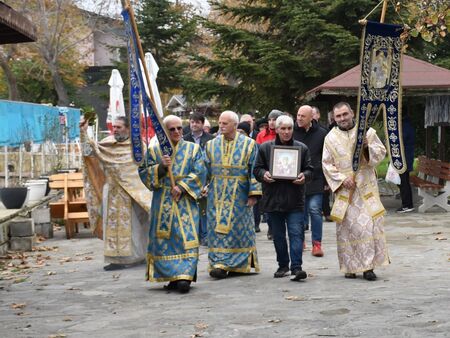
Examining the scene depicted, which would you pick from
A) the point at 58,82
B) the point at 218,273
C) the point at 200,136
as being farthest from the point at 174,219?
the point at 58,82

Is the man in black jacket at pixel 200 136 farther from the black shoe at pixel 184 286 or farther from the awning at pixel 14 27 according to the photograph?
the black shoe at pixel 184 286

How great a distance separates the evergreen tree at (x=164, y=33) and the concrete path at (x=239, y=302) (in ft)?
111

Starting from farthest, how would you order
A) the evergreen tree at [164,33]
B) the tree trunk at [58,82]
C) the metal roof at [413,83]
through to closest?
1. the tree trunk at [58,82]
2. the evergreen tree at [164,33]
3. the metal roof at [413,83]

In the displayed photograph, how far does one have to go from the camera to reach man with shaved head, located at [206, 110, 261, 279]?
11031 millimetres

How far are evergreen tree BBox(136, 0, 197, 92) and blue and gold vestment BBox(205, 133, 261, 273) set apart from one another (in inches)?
1377

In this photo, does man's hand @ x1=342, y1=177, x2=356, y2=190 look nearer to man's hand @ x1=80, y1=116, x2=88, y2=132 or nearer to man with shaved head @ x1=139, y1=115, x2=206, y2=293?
man with shaved head @ x1=139, y1=115, x2=206, y2=293

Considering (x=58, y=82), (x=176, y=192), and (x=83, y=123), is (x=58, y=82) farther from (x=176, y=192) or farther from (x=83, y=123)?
(x=176, y=192)

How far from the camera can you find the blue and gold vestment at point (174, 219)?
1016cm

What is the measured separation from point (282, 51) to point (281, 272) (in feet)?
44.8

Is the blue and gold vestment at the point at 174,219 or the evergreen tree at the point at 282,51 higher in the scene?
the evergreen tree at the point at 282,51

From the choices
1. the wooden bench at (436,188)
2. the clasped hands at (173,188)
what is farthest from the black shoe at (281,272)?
the wooden bench at (436,188)

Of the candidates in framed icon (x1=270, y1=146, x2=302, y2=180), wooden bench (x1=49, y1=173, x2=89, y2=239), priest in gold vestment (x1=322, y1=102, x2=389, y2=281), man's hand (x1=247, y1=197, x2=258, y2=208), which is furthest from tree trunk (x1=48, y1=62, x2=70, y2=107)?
priest in gold vestment (x1=322, y1=102, x2=389, y2=281)

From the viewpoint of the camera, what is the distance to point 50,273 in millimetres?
12117

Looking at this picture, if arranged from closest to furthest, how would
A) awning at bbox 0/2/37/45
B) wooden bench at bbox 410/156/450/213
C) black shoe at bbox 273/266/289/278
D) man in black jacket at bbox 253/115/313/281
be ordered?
awning at bbox 0/2/37/45, man in black jacket at bbox 253/115/313/281, black shoe at bbox 273/266/289/278, wooden bench at bbox 410/156/450/213
